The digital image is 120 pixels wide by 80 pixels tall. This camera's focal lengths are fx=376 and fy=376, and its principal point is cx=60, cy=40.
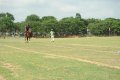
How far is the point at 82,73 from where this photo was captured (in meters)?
14.6

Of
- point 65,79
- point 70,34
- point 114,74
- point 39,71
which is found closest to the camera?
point 65,79

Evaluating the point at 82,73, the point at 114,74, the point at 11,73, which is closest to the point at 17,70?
the point at 11,73

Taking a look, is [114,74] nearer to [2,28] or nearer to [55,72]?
[55,72]

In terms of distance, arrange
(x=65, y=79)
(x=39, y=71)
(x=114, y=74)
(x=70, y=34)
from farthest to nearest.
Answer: (x=70, y=34) → (x=39, y=71) → (x=114, y=74) → (x=65, y=79)

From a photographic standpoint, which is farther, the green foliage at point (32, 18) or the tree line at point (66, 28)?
the green foliage at point (32, 18)

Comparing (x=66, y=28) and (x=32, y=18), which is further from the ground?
(x=32, y=18)

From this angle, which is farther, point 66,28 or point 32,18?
point 32,18

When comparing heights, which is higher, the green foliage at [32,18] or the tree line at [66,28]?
the green foliage at [32,18]

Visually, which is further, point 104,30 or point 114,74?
point 104,30

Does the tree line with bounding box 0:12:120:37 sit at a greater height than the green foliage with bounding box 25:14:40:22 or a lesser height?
lesser

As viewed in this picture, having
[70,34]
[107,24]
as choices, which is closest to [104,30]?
[107,24]

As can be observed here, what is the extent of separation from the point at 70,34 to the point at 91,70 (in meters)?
100

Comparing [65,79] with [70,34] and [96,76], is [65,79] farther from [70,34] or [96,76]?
[70,34]

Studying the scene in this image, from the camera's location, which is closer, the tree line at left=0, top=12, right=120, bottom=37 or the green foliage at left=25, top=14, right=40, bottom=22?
the tree line at left=0, top=12, right=120, bottom=37
